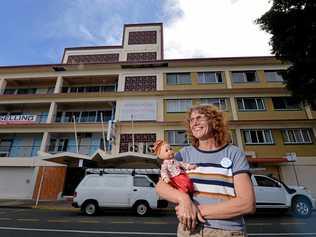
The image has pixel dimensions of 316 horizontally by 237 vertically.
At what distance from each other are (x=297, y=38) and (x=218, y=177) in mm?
13159

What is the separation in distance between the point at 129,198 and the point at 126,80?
1426cm

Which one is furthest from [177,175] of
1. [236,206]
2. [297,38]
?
[297,38]

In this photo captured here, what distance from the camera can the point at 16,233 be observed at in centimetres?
609

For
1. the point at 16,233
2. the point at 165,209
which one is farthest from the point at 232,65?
the point at 16,233

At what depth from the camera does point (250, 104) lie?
1994 centimetres

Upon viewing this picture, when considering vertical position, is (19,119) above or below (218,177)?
above

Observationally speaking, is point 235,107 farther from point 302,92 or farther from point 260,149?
point 302,92

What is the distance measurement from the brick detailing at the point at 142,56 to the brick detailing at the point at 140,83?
3028 millimetres

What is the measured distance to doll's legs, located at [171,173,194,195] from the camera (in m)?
1.52

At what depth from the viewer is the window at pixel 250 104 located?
1970cm

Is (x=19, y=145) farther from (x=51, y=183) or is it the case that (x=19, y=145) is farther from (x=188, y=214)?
(x=188, y=214)

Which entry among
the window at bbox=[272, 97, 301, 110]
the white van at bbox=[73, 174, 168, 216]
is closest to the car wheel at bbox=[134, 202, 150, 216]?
the white van at bbox=[73, 174, 168, 216]

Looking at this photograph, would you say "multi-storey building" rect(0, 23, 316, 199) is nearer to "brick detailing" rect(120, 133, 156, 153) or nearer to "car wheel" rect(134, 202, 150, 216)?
"brick detailing" rect(120, 133, 156, 153)

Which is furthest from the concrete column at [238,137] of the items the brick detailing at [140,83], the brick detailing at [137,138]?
the brick detailing at [140,83]
